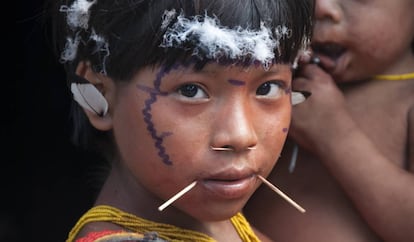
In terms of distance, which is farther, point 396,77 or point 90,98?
point 396,77

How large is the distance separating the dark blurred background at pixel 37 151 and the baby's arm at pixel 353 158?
1127mm

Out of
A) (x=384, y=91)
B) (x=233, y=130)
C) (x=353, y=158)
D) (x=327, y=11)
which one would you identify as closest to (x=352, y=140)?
(x=353, y=158)

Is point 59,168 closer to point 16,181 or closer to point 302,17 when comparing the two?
point 16,181

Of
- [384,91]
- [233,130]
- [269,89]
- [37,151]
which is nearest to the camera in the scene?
[233,130]

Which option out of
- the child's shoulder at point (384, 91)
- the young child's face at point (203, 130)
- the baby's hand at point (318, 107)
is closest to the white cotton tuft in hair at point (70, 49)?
the young child's face at point (203, 130)

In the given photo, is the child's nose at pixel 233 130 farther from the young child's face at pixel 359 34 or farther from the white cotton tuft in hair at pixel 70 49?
the young child's face at pixel 359 34

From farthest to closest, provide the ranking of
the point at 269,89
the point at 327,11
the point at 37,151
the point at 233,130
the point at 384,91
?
1. the point at 37,151
2. the point at 384,91
3. the point at 327,11
4. the point at 269,89
5. the point at 233,130

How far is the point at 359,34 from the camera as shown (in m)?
1.93

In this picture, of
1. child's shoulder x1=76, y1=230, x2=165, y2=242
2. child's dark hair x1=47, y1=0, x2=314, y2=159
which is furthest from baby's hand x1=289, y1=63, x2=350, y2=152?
child's shoulder x1=76, y1=230, x2=165, y2=242

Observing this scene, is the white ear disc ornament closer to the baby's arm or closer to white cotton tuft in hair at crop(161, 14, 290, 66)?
white cotton tuft in hair at crop(161, 14, 290, 66)

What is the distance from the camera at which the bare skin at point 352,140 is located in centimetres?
192

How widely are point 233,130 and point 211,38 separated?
0.17 metres

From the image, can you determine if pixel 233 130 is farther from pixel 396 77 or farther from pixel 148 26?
pixel 396 77

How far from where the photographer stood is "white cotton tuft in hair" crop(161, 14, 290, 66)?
1.52 m
